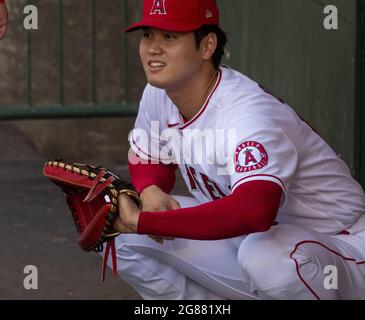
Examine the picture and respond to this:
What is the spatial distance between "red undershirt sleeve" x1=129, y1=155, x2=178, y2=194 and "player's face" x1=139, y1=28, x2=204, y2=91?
52cm

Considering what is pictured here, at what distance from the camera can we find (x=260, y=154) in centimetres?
351

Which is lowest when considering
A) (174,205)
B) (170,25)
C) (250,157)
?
(174,205)

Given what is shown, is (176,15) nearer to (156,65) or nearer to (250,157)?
(156,65)

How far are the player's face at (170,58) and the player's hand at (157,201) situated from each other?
16.3 inches

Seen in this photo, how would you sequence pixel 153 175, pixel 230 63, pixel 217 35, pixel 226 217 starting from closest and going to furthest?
1. pixel 226 217
2. pixel 217 35
3. pixel 153 175
4. pixel 230 63

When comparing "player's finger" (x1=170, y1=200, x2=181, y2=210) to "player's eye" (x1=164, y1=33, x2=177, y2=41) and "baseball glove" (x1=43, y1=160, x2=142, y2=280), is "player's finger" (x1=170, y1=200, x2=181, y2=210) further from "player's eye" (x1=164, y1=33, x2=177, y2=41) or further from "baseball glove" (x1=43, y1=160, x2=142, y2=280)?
"player's eye" (x1=164, y1=33, x2=177, y2=41)

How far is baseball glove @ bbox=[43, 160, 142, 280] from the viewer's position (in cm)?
366

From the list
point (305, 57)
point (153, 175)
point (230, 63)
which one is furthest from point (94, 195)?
point (230, 63)

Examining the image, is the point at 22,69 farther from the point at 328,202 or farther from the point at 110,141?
the point at 328,202

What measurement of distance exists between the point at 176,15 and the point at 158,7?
7 centimetres

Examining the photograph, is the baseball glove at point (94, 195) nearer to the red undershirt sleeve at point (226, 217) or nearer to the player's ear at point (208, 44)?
the red undershirt sleeve at point (226, 217)

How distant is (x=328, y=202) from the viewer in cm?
386

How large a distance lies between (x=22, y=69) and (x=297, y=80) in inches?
91.7
